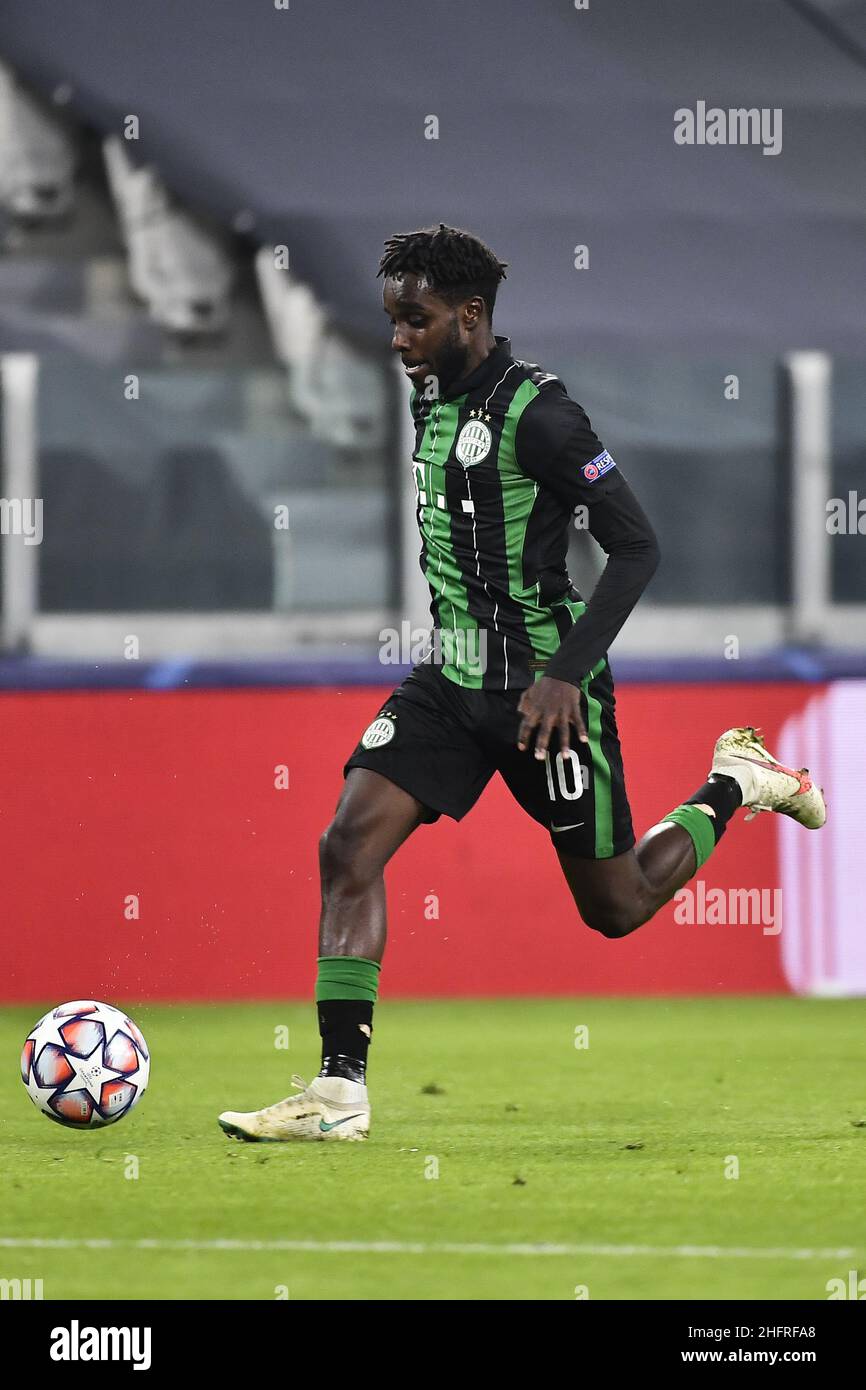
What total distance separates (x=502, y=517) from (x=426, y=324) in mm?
438

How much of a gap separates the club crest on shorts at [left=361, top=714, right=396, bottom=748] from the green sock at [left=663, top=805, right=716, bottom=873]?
87cm

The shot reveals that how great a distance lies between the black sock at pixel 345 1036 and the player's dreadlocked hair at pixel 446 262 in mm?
1493

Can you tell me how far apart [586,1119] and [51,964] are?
316cm

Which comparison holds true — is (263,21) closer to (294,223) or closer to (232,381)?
(294,223)

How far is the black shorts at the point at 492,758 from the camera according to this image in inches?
199

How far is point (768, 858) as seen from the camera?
848cm

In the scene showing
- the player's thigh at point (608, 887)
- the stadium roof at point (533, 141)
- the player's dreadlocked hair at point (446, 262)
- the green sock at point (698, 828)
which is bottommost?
the player's thigh at point (608, 887)

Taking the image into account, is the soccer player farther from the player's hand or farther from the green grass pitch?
the green grass pitch

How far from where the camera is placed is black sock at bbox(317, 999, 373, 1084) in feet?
16.1

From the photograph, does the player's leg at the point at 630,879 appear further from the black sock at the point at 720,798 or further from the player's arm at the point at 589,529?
the player's arm at the point at 589,529

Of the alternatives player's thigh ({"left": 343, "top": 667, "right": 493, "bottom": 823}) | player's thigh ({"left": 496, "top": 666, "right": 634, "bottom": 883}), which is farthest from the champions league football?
player's thigh ({"left": 496, "top": 666, "right": 634, "bottom": 883})

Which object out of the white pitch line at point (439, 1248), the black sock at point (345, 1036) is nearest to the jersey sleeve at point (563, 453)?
the black sock at point (345, 1036)

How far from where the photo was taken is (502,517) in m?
5.11

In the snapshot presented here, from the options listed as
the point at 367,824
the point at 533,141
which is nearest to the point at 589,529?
the point at 367,824
